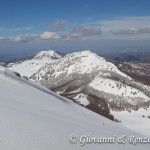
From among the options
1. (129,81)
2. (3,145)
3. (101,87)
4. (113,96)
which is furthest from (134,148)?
(129,81)

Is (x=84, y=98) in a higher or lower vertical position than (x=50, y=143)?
lower

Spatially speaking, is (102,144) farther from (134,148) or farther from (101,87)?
(101,87)

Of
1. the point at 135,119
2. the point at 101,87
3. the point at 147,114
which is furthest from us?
the point at 101,87

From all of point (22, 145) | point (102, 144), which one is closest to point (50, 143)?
point (22, 145)

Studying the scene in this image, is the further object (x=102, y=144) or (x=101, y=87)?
(x=101, y=87)

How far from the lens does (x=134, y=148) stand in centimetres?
1698

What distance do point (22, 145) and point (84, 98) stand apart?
122 metres

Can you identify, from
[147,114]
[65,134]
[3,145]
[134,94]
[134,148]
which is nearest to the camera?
[3,145]

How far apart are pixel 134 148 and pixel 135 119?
102 m

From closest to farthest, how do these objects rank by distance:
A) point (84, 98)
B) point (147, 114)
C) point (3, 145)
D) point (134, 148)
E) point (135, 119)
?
point (3, 145), point (134, 148), point (135, 119), point (147, 114), point (84, 98)

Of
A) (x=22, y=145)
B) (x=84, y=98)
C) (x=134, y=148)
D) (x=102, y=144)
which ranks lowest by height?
(x=84, y=98)

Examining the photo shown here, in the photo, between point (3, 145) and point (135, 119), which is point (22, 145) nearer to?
point (3, 145)

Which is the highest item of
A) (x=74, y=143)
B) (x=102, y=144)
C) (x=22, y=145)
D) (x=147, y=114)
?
(x=22, y=145)

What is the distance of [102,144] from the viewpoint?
1512 cm
